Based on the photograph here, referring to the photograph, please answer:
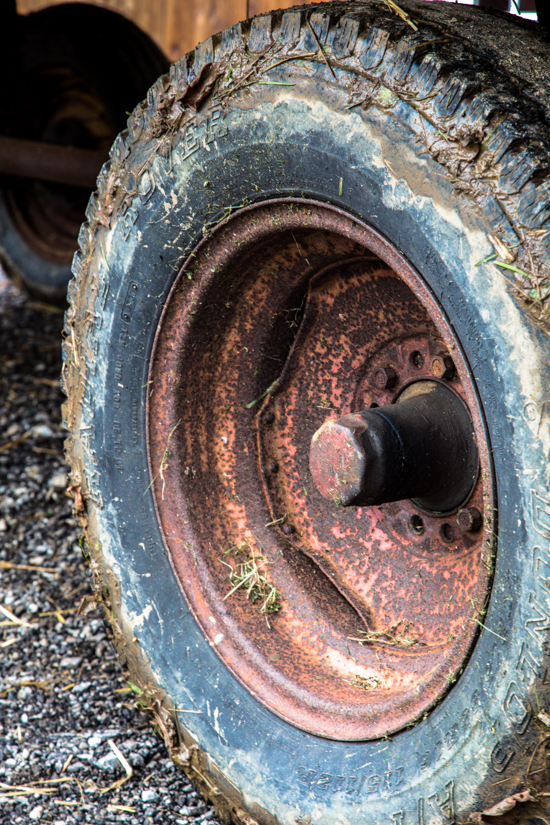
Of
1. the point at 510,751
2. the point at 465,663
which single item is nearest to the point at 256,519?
the point at 465,663

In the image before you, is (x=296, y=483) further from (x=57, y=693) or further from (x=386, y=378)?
(x=57, y=693)

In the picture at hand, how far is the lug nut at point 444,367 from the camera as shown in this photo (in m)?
1.56

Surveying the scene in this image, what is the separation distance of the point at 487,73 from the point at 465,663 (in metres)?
0.93

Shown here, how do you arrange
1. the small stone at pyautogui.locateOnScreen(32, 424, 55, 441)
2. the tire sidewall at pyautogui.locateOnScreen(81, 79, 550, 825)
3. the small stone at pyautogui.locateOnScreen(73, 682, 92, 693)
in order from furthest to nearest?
1. the small stone at pyautogui.locateOnScreen(32, 424, 55, 441)
2. the small stone at pyautogui.locateOnScreen(73, 682, 92, 693)
3. the tire sidewall at pyautogui.locateOnScreen(81, 79, 550, 825)

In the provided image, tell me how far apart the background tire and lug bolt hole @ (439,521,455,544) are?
2921 millimetres

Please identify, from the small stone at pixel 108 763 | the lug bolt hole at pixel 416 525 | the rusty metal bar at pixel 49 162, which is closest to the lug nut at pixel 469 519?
the lug bolt hole at pixel 416 525

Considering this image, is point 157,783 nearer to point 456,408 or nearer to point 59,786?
point 59,786

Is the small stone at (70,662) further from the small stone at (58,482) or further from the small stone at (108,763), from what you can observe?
the small stone at (58,482)

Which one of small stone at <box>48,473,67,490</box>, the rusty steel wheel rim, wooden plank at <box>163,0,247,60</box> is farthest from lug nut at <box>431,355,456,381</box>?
wooden plank at <box>163,0,247,60</box>

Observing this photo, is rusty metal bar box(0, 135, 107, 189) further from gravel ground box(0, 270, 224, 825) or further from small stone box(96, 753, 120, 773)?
small stone box(96, 753, 120, 773)

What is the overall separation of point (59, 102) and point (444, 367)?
3561mm

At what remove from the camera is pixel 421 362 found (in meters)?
1.63

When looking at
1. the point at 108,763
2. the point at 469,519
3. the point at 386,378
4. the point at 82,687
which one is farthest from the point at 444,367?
the point at 82,687

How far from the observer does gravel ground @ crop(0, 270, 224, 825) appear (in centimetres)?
176
